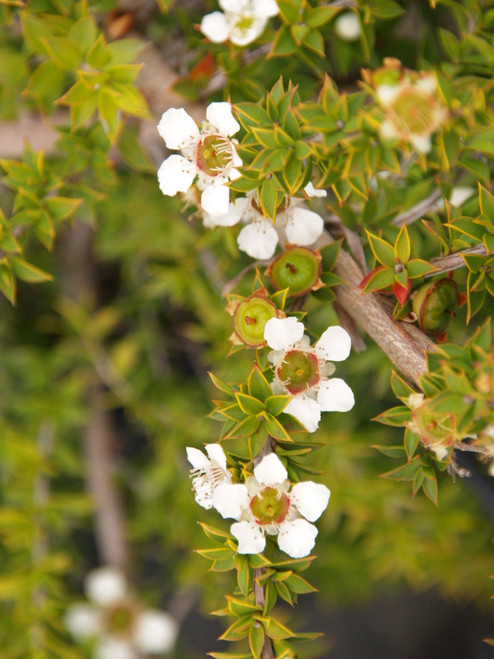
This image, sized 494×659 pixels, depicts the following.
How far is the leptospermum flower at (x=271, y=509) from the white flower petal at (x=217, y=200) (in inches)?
11.6

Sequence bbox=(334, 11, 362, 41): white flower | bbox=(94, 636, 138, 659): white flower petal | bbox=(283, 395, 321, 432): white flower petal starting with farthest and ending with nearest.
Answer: bbox=(94, 636, 138, 659): white flower petal
bbox=(334, 11, 362, 41): white flower
bbox=(283, 395, 321, 432): white flower petal

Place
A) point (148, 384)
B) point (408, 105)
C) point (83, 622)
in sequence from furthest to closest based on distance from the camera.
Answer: point (148, 384), point (83, 622), point (408, 105)

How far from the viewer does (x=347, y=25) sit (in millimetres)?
1017

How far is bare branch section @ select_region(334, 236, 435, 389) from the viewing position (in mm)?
723

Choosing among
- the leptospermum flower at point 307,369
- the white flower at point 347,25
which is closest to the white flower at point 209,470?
the leptospermum flower at point 307,369

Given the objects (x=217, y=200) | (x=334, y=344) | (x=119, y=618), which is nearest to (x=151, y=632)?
(x=119, y=618)

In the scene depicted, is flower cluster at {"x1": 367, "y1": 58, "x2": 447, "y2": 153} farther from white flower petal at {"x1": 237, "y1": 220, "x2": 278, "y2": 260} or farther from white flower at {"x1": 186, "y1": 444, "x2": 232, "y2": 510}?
white flower at {"x1": 186, "y1": 444, "x2": 232, "y2": 510}

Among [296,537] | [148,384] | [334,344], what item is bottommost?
[148,384]

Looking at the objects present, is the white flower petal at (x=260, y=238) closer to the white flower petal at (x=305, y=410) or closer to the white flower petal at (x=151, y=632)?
the white flower petal at (x=305, y=410)

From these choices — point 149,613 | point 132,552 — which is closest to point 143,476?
point 132,552

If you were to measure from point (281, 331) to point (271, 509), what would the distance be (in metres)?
0.21

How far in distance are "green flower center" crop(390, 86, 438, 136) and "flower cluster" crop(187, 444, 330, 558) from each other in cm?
38

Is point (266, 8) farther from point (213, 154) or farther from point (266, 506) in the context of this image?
point (266, 506)

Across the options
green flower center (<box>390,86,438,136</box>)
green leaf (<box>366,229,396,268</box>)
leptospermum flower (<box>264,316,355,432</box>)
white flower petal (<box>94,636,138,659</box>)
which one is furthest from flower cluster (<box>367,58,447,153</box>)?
white flower petal (<box>94,636,138,659</box>)
